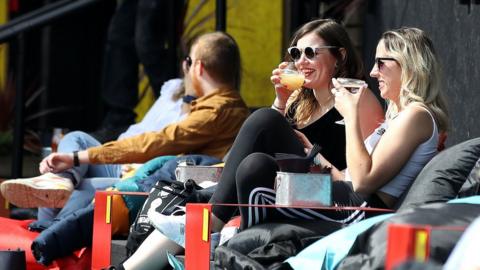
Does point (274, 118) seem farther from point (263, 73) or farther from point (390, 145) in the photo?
point (263, 73)

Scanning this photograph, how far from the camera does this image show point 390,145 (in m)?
4.69

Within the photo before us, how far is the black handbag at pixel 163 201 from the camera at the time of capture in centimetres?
532

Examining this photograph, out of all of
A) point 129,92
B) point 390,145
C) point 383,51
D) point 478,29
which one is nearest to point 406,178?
point 390,145

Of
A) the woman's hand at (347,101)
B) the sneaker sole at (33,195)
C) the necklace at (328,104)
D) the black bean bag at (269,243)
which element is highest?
the woman's hand at (347,101)

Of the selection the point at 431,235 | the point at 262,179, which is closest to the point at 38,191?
the point at 262,179

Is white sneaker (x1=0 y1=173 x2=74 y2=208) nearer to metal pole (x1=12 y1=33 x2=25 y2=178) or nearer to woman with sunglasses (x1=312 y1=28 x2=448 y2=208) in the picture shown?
metal pole (x1=12 y1=33 x2=25 y2=178)

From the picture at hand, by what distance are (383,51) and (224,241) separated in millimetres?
940

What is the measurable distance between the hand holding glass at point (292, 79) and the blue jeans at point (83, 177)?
63.0 inches

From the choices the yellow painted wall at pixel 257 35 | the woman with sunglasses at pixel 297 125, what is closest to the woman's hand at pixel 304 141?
the woman with sunglasses at pixel 297 125

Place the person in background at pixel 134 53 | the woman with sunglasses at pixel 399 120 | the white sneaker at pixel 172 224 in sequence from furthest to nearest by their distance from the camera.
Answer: the person in background at pixel 134 53 < the white sneaker at pixel 172 224 < the woman with sunglasses at pixel 399 120

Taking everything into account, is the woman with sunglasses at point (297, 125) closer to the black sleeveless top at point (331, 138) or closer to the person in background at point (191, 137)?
the black sleeveless top at point (331, 138)

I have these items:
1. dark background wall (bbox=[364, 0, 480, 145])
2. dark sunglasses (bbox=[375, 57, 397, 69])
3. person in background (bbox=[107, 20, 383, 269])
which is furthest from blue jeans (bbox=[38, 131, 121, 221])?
dark sunglasses (bbox=[375, 57, 397, 69])

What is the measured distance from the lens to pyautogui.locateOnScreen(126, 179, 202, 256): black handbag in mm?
5316

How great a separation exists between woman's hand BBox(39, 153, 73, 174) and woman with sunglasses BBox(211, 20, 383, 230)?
1367mm
